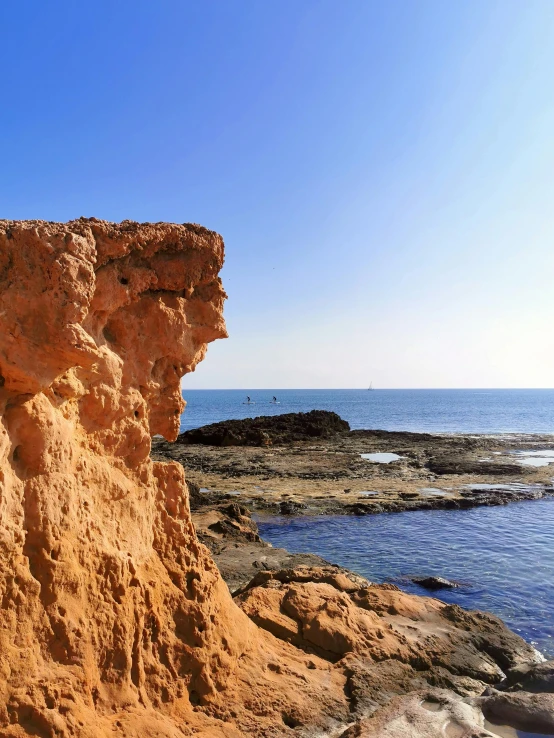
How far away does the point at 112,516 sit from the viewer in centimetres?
552

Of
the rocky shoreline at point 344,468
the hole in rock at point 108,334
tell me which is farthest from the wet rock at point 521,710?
the rocky shoreline at point 344,468

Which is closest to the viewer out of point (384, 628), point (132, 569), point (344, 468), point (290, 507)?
point (132, 569)

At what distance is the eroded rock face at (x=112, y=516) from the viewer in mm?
4379

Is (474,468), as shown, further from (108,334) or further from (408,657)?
(108,334)

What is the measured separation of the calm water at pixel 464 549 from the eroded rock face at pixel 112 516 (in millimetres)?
6415

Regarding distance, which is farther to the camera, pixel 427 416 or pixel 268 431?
pixel 427 416

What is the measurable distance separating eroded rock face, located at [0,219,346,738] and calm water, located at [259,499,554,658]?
21.0ft

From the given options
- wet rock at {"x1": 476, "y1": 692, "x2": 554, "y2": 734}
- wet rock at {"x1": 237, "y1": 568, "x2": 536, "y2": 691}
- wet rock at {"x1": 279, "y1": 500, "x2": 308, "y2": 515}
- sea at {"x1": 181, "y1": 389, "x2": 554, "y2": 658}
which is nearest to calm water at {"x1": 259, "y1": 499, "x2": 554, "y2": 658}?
sea at {"x1": 181, "y1": 389, "x2": 554, "y2": 658}

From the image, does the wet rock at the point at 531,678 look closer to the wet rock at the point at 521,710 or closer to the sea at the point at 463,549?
the wet rock at the point at 521,710

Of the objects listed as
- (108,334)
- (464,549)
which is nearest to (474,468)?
(464,549)

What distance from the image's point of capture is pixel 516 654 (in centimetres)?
834

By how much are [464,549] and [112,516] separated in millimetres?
12778

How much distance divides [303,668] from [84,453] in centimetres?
385

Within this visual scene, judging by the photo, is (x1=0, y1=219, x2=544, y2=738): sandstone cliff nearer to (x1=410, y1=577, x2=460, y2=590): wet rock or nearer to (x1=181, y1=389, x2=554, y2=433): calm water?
(x1=410, y1=577, x2=460, y2=590): wet rock
